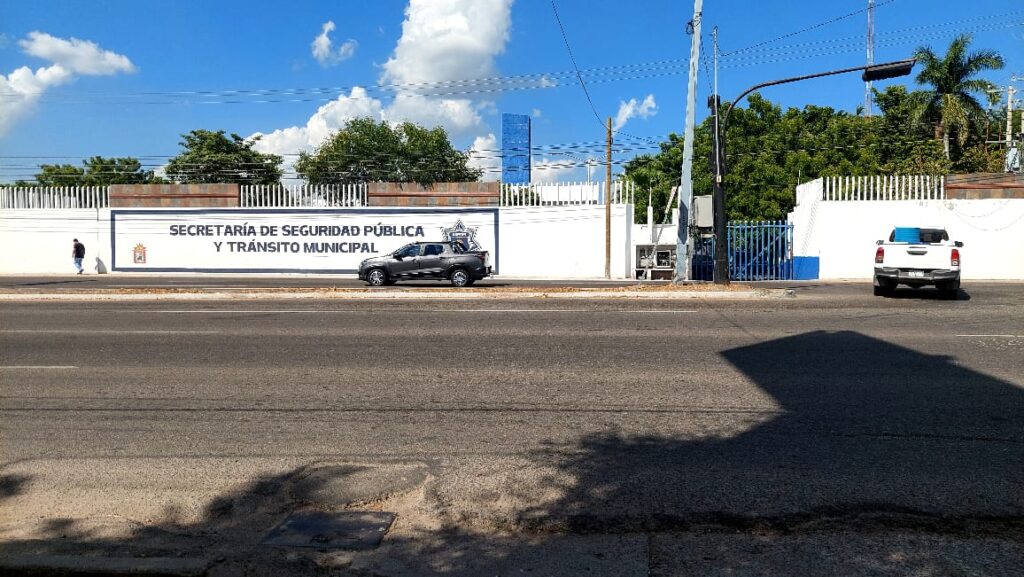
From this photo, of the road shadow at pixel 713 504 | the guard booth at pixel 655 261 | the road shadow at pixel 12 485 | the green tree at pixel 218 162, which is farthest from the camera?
the green tree at pixel 218 162

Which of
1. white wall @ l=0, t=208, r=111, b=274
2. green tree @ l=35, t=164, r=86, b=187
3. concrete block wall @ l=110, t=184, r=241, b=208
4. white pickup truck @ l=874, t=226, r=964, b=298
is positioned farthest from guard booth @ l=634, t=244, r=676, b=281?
green tree @ l=35, t=164, r=86, b=187

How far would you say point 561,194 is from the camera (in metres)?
33.3

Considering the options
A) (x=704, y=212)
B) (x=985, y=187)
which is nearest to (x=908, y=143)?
(x=985, y=187)

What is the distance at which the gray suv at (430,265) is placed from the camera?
25.4 meters

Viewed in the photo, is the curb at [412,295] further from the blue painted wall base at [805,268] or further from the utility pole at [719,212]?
the blue painted wall base at [805,268]

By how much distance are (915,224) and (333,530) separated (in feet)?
95.2

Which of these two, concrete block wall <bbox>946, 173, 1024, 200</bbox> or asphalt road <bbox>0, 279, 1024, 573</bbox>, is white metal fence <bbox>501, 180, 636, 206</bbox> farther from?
asphalt road <bbox>0, 279, 1024, 573</bbox>

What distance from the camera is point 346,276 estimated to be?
34375mm

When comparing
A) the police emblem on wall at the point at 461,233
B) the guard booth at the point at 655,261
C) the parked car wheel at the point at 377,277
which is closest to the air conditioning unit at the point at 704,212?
the guard booth at the point at 655,261

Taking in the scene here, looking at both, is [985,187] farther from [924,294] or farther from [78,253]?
[78,253]

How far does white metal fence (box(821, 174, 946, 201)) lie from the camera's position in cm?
2861

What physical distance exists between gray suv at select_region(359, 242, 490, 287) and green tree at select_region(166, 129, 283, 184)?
31.5 m

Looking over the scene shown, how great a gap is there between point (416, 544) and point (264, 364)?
5820 mm

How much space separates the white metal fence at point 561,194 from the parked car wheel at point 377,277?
979 cm
